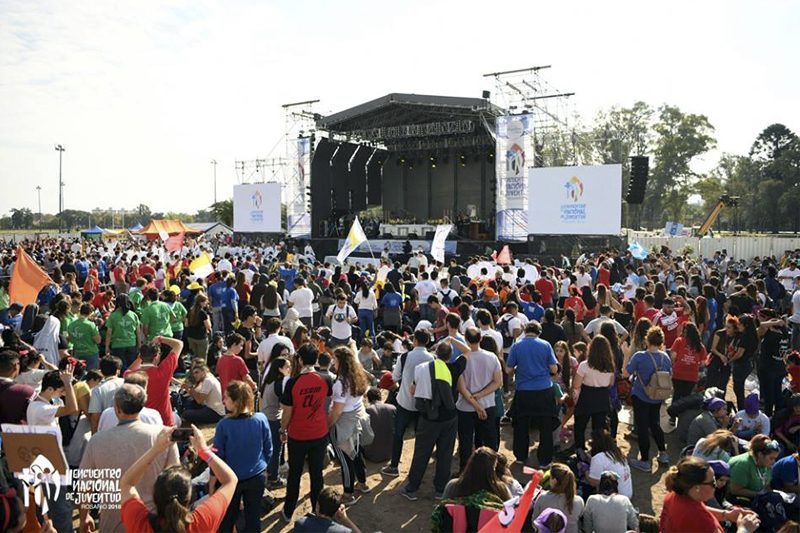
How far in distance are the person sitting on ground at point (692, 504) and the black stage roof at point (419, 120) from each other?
19859 mm

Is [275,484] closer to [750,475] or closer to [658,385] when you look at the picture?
[658,385]

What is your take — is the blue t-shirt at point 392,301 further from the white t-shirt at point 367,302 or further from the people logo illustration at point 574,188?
the people logo illustration at point 574,188

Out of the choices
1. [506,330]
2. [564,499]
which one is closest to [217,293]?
[506,330]

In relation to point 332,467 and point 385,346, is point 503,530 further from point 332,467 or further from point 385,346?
point 385,346

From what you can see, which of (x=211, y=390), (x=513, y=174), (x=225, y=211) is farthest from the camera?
(x=225, y=211)

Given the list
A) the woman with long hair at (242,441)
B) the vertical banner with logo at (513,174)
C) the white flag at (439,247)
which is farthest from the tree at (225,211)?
the woman with long hair at (242,441)

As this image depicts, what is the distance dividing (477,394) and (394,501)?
1115 millimetres

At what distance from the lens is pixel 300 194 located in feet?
87.5

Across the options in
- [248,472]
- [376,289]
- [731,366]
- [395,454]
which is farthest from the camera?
[376,289]

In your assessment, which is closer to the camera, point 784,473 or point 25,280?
point 784,473

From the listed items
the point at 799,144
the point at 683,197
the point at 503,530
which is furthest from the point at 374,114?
the point at 799,144

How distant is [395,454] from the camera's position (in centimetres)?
517

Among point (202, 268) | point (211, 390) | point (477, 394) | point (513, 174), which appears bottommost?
point (211, 390)

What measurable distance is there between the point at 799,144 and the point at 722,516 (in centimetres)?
4689
